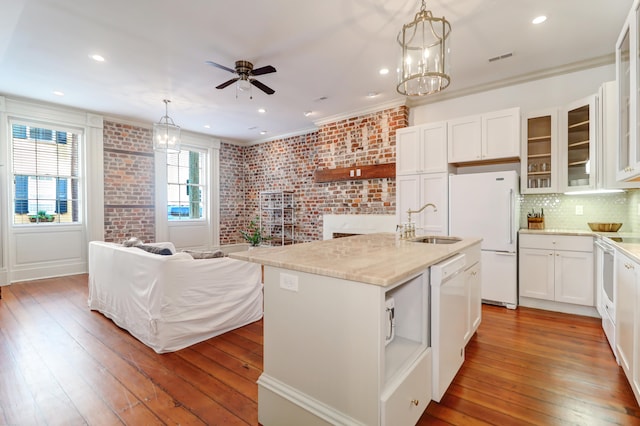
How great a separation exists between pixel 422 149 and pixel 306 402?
12.2 ft

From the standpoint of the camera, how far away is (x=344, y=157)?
17.7 ft

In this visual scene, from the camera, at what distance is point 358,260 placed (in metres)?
1.58

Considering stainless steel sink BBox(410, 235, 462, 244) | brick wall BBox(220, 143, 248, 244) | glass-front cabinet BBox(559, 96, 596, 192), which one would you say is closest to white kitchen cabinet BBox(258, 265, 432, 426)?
stainless steel sink BBox(410, 235, 462, 244)

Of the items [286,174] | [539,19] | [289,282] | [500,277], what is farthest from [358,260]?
[286,174]

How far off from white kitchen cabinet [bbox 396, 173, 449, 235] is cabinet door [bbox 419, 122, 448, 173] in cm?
11

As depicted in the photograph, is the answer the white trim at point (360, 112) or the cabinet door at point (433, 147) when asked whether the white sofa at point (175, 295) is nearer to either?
the cabinet door at point (433, 147)

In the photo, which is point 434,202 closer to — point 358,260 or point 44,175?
point 358,260

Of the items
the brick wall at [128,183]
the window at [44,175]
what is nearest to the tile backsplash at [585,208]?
the brick wall at [128,183]

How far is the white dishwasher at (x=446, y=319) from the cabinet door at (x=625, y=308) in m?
0.94

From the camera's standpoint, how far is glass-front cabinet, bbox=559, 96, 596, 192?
10.6 ft

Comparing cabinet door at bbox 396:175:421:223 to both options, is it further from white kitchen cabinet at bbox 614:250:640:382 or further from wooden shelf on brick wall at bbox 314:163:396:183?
white kitchen cabinet at bbox 614:250:640:382

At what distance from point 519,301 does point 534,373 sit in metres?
1.72

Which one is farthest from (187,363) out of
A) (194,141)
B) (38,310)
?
(194,141)

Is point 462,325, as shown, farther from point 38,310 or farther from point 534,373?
→ point 38,310
